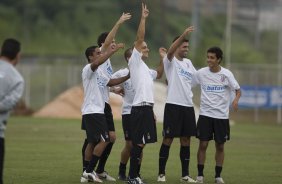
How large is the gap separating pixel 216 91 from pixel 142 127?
6.36 ft

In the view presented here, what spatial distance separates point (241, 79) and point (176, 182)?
34.0m

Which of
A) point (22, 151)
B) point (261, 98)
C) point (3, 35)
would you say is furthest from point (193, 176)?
point (3, 35)

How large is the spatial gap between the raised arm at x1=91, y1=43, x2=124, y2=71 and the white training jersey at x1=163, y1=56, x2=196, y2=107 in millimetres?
1308

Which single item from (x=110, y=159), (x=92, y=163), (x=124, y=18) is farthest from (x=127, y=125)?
(x=110, y=159)

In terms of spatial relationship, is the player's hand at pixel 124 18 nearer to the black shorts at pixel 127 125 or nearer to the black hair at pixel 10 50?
the black shorts at pixel 127 125

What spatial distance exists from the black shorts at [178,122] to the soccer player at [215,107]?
218mm

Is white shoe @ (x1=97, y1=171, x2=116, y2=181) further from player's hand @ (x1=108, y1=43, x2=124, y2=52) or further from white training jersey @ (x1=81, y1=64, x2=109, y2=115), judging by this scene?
player's hand @ (x1=108, y1=43, x2=124, y2=52)

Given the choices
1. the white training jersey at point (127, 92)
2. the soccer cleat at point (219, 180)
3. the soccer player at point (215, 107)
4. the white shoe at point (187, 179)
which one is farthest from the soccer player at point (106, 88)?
the soccer cleat at point (219, 180)

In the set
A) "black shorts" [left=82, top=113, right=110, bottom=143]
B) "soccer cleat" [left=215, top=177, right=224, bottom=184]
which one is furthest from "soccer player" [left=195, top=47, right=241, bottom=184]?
"black shorts" [left=82, top=113, right=110, bottom=143]

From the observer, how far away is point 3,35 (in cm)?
7912

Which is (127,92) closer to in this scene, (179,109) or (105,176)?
(179,109)

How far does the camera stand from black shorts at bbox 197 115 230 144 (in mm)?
15428

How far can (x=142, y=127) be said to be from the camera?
1425 centimetres

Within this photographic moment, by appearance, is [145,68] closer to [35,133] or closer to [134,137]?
[134,137]
